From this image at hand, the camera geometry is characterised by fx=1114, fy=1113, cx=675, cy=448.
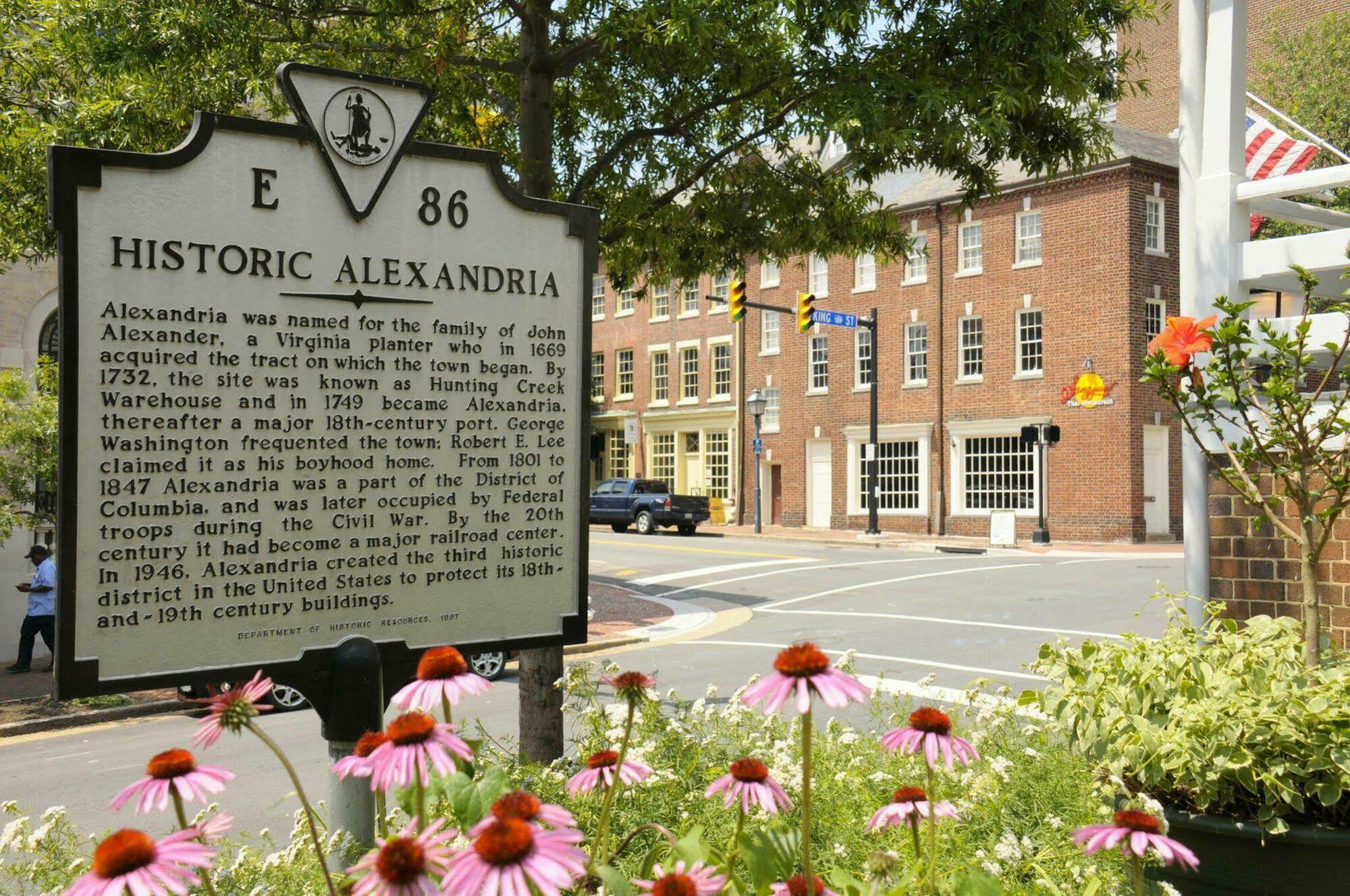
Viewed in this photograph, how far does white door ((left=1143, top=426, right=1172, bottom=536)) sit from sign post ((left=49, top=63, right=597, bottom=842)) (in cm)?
3088

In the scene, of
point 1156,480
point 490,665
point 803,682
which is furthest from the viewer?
point 1156,480

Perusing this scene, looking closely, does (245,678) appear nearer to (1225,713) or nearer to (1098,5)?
(1225,713)

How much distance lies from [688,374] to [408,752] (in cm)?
4428

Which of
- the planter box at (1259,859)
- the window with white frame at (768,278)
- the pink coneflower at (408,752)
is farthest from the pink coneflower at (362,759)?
the window with white frame at (768,278)

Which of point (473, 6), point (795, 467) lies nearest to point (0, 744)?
point (473, 6)

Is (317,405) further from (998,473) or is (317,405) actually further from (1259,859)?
(998,473)

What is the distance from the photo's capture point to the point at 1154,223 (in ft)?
107

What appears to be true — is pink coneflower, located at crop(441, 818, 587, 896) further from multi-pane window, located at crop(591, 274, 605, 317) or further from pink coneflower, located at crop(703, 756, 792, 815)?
multi-pane window, located at crop(591, 274, 605, 317)

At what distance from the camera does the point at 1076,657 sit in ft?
14.2

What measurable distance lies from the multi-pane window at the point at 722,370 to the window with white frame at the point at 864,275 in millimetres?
6701

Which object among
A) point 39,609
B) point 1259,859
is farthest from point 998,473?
point 1259,859

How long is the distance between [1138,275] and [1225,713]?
30.7 metres

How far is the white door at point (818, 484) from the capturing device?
132ft

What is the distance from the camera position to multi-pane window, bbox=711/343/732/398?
1741 inches
